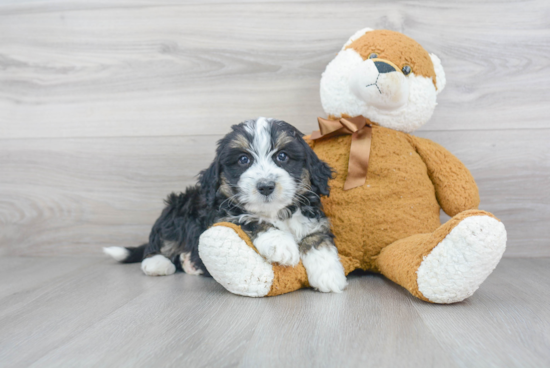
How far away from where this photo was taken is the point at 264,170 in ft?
4.71

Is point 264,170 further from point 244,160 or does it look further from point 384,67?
point 384,67

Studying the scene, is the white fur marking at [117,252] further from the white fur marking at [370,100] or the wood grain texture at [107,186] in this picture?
the white fur marking at [370,100]

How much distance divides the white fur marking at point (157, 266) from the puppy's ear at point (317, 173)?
0.78 m

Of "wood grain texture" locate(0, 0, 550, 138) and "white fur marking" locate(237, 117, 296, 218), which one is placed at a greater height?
A: "wood grain texture" locate(0, 0, 550, 138)

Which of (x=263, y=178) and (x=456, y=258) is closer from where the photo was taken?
(x=456, y=258)

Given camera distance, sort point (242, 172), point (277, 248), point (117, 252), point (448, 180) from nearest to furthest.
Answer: point (277, 248), point (242, 172), point (448, 180), point (117, 252)

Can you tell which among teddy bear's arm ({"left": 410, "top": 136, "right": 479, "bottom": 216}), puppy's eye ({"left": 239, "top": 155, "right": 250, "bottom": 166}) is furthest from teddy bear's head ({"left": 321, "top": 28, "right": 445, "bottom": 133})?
puppy's eye ({"left": 239, "top": 155, "right": 250, "bottom": 166})

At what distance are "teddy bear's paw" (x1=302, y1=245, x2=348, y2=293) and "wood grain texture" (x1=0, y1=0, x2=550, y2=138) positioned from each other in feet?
3.08

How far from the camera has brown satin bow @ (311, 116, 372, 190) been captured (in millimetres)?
1665

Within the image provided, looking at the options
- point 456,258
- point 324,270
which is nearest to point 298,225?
point 324,270

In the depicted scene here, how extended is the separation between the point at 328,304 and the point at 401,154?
0.71 meters

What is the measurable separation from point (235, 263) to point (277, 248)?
0.48 ft

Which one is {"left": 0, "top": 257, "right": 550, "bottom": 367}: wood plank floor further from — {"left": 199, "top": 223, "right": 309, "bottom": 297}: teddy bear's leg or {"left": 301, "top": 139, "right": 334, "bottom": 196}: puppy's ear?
{"left": 301, "top": 139, "right": 334, "bottom": 196}: puppy's ear

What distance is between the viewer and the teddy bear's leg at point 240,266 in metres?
1.35
